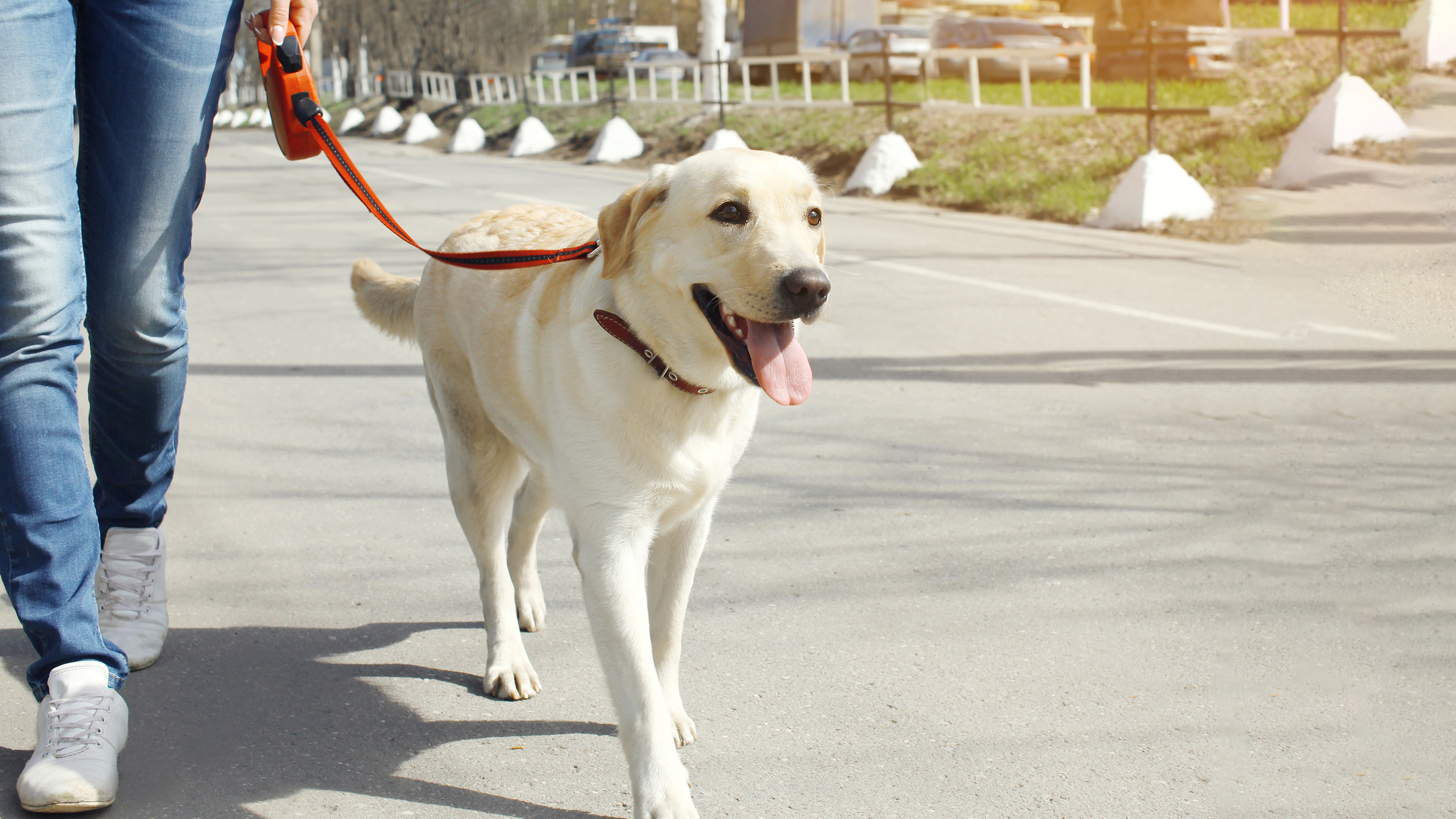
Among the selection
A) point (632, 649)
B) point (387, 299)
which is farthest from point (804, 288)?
point (387, 299)

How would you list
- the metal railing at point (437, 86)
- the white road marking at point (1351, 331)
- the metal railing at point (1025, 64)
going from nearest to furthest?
1. the white road marking at point (1351, 331)
2. the metal railing at point (1025, 64)
3. the metal railing at point (437, 86)

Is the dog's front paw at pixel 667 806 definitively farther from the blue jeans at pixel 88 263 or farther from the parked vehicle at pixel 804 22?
the parked vehicle at pixel 804 22

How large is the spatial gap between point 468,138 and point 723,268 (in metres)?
21.9

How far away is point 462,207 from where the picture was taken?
12.1 m

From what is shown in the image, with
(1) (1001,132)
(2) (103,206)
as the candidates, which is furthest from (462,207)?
(2) (103,206)

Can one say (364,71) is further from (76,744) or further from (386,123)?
(76,744)

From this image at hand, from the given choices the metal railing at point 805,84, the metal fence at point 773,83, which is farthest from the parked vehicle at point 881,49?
the metal railing at point 805,84

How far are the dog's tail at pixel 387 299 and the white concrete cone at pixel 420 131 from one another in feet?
77.9

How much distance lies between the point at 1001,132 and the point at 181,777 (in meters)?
12.9

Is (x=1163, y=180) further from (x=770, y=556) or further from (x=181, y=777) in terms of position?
(x=181, y=777)

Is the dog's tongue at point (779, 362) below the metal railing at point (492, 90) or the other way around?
below

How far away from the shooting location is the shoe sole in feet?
7.41

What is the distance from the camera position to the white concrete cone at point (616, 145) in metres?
18.6

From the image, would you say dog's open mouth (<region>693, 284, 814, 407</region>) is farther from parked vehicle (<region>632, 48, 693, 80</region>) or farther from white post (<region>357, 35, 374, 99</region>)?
white post (<region>357, 35, 374, 99</region>)
